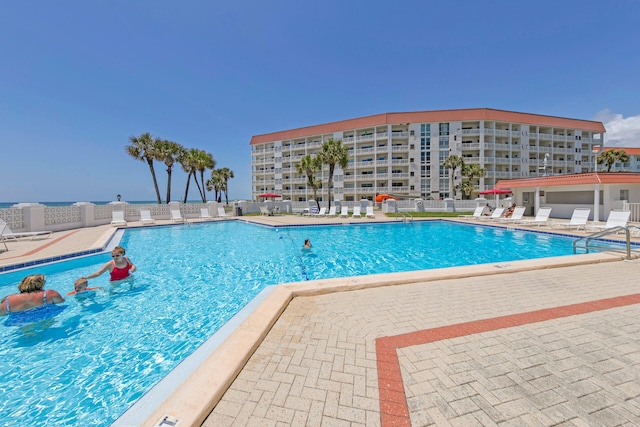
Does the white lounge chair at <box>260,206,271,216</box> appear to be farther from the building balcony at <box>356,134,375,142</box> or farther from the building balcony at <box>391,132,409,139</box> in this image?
the building balcony at <box>391,132,409,139</box>

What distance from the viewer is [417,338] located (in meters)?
3.10

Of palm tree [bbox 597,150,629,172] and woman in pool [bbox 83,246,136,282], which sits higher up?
palm tree [bbox 597,150,629,172]

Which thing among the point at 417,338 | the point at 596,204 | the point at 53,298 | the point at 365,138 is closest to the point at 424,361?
the point at 417,338

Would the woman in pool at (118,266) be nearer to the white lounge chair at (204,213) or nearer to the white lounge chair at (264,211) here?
the white lounge chair at (204,213)

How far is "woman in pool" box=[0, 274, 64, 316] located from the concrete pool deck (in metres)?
4.27

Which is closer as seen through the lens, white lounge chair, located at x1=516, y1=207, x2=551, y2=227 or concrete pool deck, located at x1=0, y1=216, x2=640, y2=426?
concrete pool deck, located at x1=0, y1=216, x2=640, y2=426

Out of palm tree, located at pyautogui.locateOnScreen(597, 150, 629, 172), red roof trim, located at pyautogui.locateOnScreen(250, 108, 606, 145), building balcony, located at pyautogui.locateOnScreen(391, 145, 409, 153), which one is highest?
red roof trim, located at pyautogui.locateOnScreen(250, 108, 606, 145)

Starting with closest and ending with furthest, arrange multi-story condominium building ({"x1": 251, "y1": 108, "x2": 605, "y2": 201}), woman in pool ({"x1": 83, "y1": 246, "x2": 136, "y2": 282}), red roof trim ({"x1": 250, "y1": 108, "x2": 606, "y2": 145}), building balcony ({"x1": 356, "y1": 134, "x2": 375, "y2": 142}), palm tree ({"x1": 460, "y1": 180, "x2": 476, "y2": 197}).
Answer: woman in pool ({"x1": 83, "y1": 246, "x2": 136, "y2": 282}), palm tree ({"x1": 460, "y1": 180, "x2": 476, "y2": 197}), red roof trim ({"x1": 250, "y1": 108, "x2": 606, "y2": 145}), multi-story condominium building ({"x1": 251, "y1": 108, "x2": 605, "y2": 201}), building balcony ({"x1": 356, "y1": 134, "x2": 375, "y2": 142})

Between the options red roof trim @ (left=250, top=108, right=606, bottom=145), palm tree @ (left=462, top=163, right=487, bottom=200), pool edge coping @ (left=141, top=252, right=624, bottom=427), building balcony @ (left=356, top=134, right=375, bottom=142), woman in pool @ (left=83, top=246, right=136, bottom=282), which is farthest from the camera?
building balcony @ (left=356, top=134, right=375, bottom=142)

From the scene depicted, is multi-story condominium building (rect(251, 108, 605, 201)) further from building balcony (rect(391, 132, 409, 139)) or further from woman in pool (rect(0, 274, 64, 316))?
woman in pool (rect(0, 274, 64, 316))

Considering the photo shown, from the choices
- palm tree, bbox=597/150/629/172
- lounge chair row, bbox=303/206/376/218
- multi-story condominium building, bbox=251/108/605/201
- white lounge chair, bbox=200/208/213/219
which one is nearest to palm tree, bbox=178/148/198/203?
white lounge chair, bbox=200/208/213/219

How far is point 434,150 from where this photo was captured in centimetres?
4081

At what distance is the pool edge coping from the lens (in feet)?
6.54

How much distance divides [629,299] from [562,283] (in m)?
0.87
